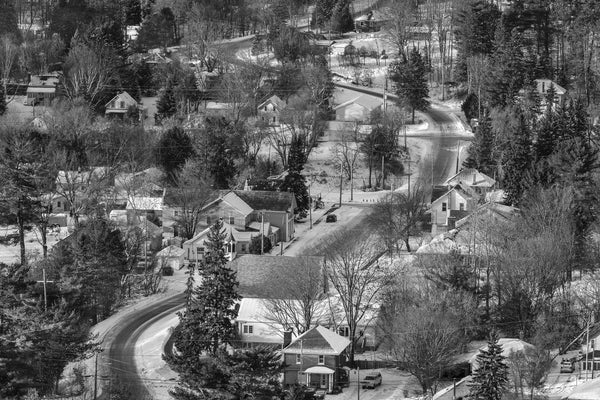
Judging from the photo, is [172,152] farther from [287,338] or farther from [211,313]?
[211,313]

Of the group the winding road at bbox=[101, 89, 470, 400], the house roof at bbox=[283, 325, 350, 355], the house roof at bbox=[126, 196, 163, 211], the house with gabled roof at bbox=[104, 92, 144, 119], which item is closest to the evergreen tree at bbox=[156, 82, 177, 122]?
the house with gabled roof at bbox=[104, 92, 144, 119]

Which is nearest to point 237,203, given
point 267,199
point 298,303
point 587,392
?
point 267,199

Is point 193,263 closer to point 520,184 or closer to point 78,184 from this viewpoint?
point 78,184

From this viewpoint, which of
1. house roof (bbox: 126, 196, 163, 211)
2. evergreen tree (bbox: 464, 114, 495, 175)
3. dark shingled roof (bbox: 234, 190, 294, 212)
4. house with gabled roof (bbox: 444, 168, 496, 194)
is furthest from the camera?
evergreen tree (bbox: 464, 114, 495, 175)

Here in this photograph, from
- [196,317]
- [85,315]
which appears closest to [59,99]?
[85,315]

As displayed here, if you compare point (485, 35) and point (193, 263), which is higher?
point (485, 35)

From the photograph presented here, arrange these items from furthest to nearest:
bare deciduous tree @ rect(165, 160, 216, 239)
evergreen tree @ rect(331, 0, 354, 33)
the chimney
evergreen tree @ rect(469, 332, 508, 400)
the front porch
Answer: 1. evergreen tree @ rect(331, 0, 354, 33)
2. bare deciduous tree @ rect(165, 160, 216, 239)
3. the chimney
4. the front porch
5. evergreen tree @ rect(469, 332, 508, 400)

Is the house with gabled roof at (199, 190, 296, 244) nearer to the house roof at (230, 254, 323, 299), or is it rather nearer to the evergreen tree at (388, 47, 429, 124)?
the house roof at (230, 254, 323, 299)
